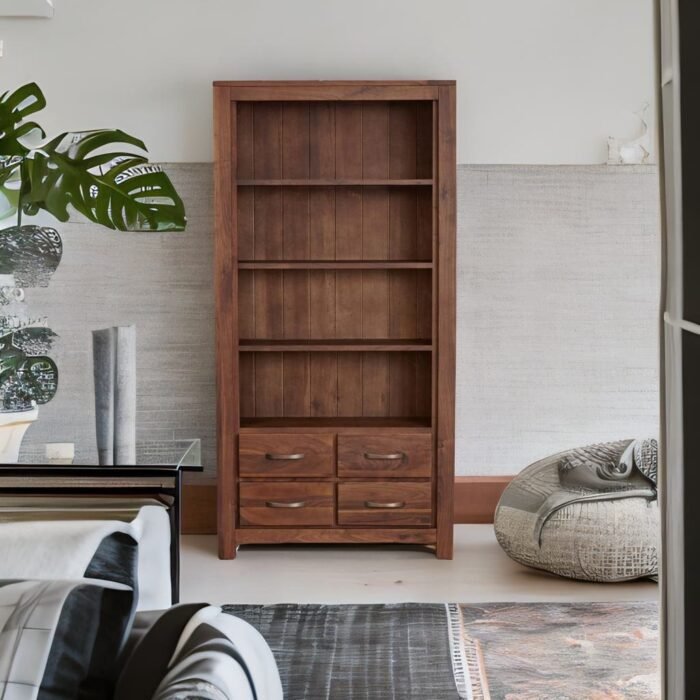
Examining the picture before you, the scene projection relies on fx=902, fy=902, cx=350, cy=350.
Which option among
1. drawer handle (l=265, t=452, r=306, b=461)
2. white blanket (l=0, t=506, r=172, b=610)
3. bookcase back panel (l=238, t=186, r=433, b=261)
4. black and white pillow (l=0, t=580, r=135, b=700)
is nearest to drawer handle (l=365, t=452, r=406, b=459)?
drawer handle (l=265, t=452, r=306, b=461)

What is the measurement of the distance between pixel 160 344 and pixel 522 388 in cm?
168

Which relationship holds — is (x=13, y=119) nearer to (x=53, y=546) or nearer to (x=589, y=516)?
(x=53, y=546)

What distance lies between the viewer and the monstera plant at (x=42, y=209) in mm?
3279

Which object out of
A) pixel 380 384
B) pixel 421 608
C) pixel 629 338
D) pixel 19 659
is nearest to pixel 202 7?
pixel 380 384

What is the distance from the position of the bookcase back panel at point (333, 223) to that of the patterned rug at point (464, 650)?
160cm

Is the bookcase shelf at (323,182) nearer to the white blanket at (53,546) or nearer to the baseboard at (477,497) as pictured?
the baseboard at (477,497)

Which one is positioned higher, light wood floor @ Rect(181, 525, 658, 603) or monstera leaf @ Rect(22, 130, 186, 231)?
monstera leaf @ Rect(22, 130, 186, 231)

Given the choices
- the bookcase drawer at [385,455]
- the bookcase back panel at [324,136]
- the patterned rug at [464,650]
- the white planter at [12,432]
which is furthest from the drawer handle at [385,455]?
the white planter at [12,432]

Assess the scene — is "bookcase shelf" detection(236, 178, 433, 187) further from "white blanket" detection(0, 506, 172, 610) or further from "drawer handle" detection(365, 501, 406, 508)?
"white blanket" detection(0, 506, 172, 610)

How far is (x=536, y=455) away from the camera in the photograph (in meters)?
4.18

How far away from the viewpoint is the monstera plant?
10.8ft

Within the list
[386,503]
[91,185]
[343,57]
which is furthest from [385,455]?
[343,57]

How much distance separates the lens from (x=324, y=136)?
398 centimetres

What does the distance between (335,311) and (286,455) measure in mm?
717
